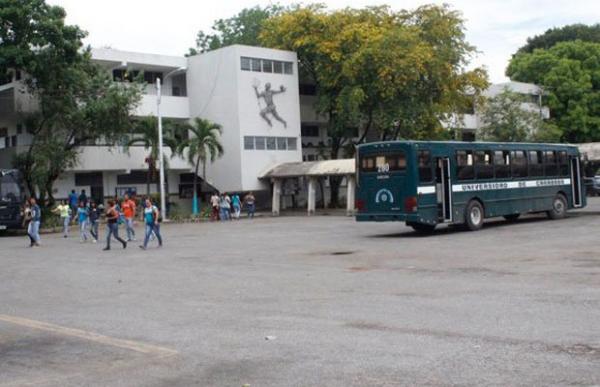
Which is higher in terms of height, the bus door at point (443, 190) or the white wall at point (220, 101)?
the white wall at point (220, 101)

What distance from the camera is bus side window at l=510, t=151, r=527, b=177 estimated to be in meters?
26.5

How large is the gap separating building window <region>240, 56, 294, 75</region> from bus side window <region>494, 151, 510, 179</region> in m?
Answer: 23.7

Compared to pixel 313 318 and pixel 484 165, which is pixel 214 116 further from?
pixel 313 318

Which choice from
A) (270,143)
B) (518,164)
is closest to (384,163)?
(518,164)

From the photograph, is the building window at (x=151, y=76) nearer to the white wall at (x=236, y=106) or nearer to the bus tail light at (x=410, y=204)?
the white wall at (x=236, y=106)

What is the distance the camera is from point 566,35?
3287 inches

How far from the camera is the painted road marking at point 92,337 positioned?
8148mm

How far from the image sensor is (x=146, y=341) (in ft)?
28.5

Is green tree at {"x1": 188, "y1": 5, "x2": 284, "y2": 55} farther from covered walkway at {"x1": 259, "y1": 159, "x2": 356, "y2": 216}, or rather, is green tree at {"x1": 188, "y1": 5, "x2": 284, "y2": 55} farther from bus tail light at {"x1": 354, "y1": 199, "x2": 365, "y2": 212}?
bus tail light at {"x1": 354, "y1": 199, "x2": 365, "y2": 212}

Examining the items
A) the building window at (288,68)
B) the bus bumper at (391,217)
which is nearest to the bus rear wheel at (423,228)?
the bus bumper at (391,217)

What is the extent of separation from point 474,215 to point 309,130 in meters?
31.6

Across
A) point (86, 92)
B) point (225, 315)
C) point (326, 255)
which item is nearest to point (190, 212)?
point (86, 92)

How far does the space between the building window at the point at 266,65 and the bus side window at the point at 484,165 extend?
24.0 m

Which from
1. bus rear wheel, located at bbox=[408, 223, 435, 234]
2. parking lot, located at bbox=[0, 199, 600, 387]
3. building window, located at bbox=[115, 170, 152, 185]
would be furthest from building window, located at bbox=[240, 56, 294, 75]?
parking lot, located at bbox=[0, 199, 600, 387]
